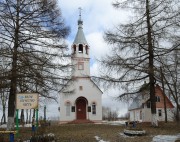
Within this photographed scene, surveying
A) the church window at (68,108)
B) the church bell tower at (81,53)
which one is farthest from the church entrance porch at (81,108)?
the church bell tower at (81,53)

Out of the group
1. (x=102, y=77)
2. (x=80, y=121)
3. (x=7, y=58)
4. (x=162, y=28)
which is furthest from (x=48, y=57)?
(x=80, y=121)

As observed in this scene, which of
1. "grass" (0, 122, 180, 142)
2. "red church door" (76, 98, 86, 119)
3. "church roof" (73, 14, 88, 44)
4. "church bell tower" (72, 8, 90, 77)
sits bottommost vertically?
"grass" (0, 122, 180, 142)

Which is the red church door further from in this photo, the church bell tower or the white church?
the church bell tower

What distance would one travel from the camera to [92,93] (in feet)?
126

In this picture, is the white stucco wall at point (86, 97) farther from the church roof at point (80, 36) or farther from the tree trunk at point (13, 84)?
the tree trunk at point (13, 84)

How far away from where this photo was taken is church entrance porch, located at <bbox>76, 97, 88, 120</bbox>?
124 feet

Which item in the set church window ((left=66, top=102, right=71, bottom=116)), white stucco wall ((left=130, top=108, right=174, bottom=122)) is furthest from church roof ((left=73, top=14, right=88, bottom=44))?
white stucco wall ((left=130, top=108, right=174, bottom=122))

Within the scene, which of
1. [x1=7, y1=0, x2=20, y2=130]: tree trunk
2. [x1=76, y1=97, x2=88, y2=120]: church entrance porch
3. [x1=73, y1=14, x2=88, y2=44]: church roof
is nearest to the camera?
[x1=7, y1=0, x2=20, y2=130]: tree trunk

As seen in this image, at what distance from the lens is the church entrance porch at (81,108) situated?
124ft

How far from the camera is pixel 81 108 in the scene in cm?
3838

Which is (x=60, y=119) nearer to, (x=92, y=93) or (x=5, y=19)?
(x=92, y=93)

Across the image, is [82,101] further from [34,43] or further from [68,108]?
[34,43]

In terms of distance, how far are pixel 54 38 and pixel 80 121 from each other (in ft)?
62.1

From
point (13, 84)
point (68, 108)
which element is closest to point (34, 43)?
point (13, 84)
